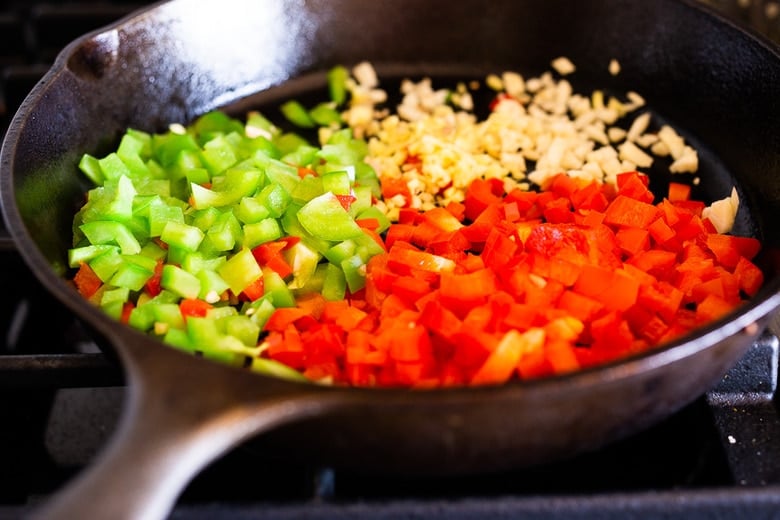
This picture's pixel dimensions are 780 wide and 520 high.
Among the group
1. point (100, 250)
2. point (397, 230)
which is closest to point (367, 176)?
point (397, 230)

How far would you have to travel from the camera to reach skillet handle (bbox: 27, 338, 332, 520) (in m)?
0.62

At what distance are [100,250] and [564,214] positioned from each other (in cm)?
66

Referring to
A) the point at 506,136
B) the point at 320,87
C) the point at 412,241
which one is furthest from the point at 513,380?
the point at 320,87

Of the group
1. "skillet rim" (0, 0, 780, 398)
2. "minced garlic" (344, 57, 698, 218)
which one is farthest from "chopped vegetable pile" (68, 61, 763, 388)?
"skillet rim" (0, 0, 780, 398)

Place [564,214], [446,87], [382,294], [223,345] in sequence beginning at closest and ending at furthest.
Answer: [223,345], [382,294], [564,214], [446,87]

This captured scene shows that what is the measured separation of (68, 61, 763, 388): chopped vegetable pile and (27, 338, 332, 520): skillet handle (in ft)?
0.58

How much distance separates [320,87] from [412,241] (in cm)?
50

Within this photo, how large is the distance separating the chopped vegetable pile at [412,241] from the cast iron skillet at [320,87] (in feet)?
0.19

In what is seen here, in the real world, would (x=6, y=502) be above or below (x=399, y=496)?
below

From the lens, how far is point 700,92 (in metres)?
1.40

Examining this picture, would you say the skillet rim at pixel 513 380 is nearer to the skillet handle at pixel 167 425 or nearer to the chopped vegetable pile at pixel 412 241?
the skillet handle at pixel 167 425

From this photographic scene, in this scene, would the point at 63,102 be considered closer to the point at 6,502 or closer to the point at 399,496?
the point at 6,502

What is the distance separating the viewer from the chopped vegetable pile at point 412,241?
0.93m

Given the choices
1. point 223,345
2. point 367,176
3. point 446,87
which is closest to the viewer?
point 223,345
